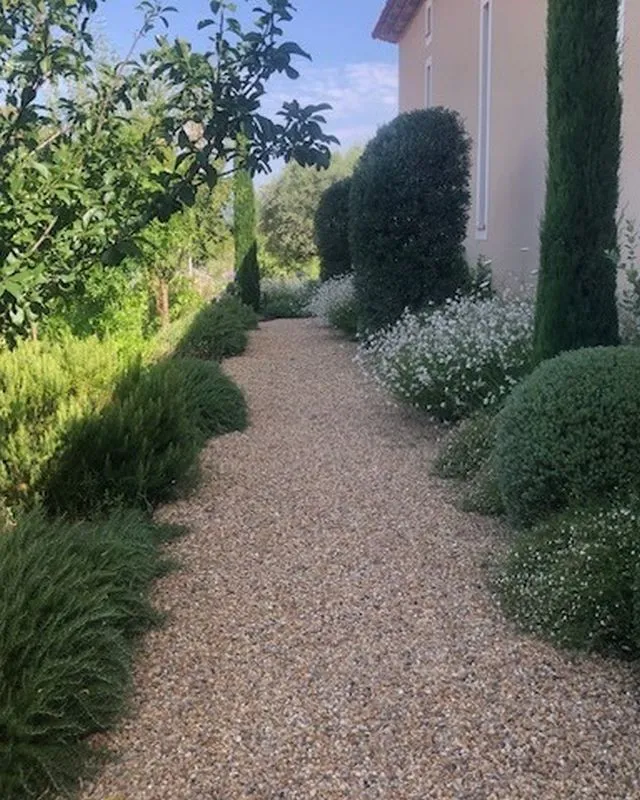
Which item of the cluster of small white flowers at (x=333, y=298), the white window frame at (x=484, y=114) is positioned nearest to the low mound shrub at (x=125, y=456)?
the white window frame at (x=484, y=114)

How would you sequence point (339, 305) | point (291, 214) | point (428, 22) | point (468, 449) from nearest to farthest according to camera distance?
1. point (468, 449)
2. point (339, 305)
3. point (428, 22)
4. point (291, 214)

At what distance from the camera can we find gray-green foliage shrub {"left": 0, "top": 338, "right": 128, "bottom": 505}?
462 cm

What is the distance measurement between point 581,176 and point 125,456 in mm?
3443

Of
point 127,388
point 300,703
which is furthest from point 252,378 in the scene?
point 300,703

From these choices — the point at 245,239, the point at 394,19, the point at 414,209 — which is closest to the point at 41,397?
the point at 414,209

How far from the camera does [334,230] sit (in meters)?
16.7

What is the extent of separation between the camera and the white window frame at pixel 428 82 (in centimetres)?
1425

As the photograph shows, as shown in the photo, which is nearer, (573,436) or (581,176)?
(573,436)

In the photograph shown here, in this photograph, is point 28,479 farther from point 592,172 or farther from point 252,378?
point 252,378

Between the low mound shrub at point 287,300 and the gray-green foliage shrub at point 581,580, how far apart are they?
14.0 meters

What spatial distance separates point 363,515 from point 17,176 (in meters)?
2.85

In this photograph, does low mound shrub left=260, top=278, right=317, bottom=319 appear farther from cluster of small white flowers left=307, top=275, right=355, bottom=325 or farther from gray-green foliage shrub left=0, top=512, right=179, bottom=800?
gray-green foliage shrub left=0, top=512, right=179, bottom=800

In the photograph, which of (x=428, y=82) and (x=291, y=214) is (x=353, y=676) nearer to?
(x=428, y=82)

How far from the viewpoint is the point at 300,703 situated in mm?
2879
